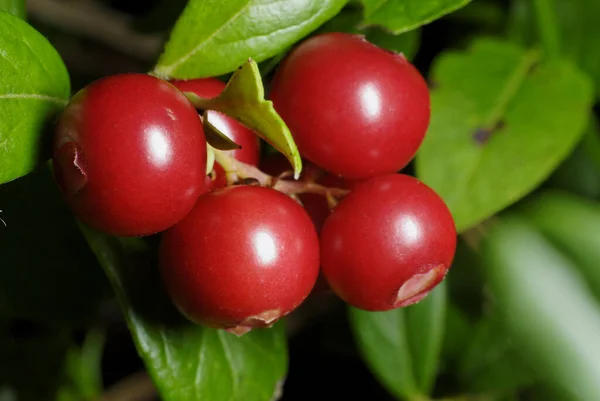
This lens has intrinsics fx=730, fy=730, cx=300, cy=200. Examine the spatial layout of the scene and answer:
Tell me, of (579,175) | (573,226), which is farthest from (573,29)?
(573,226)

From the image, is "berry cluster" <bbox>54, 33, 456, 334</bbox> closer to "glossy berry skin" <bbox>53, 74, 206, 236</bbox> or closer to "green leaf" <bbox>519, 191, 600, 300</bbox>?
"glossy berry skin" <bbox>53, 74, 206, 236</bbox>

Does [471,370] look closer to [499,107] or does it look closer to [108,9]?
[499,107]

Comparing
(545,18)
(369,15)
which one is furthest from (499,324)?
(369,15)

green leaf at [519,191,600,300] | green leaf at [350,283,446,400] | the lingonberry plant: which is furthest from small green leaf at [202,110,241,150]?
green leaf at [519,191,600,300]

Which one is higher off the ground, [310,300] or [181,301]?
[181,301]

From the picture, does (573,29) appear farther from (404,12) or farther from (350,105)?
(350,105)

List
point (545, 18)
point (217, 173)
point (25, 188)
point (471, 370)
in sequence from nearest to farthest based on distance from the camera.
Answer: point (217, 173)
point (25, 188)
point (545, 18)
point (471, 370)

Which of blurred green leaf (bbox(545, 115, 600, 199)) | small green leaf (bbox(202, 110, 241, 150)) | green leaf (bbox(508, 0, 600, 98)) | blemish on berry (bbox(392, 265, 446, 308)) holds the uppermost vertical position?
small green leaf (bbox(202, 110, 241, 150))
